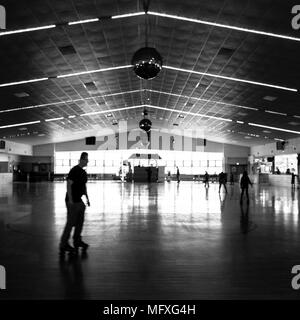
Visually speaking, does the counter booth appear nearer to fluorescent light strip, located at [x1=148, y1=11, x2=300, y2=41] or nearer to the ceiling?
the ceiling

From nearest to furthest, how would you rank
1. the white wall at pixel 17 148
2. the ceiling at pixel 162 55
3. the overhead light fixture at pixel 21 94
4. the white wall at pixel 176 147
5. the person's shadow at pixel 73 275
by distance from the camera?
the person's shadow at pixel 73 275, the ceiling at pixel 162 55, the overhead light fixture at pixel 21 94, the white wall at pixel 17 148, the white wall at pixel 176 147

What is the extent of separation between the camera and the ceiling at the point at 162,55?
973 cm

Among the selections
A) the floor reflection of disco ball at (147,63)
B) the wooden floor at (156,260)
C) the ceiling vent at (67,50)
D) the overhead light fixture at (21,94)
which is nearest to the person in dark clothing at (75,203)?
the wooden floor at (156,260)

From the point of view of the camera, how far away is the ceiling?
31.9ft

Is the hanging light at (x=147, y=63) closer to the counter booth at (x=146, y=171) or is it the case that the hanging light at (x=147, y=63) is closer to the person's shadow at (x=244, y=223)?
the person's shadow at (x=244, y=223)

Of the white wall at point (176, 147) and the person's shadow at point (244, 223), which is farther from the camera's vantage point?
the white wall at point (176, 147)

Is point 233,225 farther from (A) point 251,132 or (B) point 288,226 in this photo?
(A) point 251,132

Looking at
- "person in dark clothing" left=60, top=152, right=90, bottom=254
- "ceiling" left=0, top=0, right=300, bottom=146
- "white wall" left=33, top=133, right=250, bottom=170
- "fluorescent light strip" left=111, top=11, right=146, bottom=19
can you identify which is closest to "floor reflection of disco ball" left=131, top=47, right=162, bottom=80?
"ceiling" left=0, top=0, right=300, bottom=146

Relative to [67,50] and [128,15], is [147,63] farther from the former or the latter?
[67,50]

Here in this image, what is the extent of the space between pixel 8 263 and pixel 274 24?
945 centimetres

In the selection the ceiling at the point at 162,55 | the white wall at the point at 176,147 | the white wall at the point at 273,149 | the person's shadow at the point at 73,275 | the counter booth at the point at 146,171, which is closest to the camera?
the person's shadow at the point at 73,275

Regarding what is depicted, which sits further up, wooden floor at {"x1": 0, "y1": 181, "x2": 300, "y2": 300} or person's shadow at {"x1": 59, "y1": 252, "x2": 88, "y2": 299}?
person's shadow at {"x1": 59, "y1": 252, "x2": 88, "y2": 299}

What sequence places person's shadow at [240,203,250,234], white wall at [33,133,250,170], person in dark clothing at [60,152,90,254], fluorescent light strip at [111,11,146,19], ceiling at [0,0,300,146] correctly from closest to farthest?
person in dark clothing at [60,152,90,254] < person's shadow at [240,203,250,234] < ceiling at [0,0,300,146] < fluorescent light strip at [111,11,146,19] < white wall at [33,133,250,170]

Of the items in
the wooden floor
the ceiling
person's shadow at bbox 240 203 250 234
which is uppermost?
the ceiling
